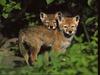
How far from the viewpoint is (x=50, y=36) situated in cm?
1057

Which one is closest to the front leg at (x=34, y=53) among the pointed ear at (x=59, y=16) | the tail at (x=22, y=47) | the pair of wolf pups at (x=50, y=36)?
the pair of wolf pups at (x=50, y=36)

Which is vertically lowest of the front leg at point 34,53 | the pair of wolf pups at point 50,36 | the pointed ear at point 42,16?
the front leg at point 34,53

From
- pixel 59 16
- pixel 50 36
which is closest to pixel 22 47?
pixel 50 36

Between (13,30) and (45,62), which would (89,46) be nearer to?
(45,62)

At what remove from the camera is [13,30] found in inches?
488

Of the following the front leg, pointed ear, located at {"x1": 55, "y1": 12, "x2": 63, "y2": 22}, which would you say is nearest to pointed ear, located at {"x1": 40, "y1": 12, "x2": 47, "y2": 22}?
pointed ear, located at {"x1": 55, "y1": 12, "x2": 63, "y2": 22}

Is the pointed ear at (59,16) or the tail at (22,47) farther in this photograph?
the pointed ear at (59,16)

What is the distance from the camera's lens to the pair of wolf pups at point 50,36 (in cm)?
1014

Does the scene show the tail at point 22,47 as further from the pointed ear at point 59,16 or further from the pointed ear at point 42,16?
the pointed ear at point 42,16

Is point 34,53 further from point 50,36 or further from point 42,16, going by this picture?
point 42,16

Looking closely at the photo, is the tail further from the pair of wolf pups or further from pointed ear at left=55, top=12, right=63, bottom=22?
pointed ear at left=55, top=12, right=63, bottom=22

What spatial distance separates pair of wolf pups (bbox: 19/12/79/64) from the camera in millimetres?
10141

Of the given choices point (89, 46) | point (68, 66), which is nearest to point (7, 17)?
point (89, 46)

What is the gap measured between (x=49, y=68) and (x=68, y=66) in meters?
0.27
